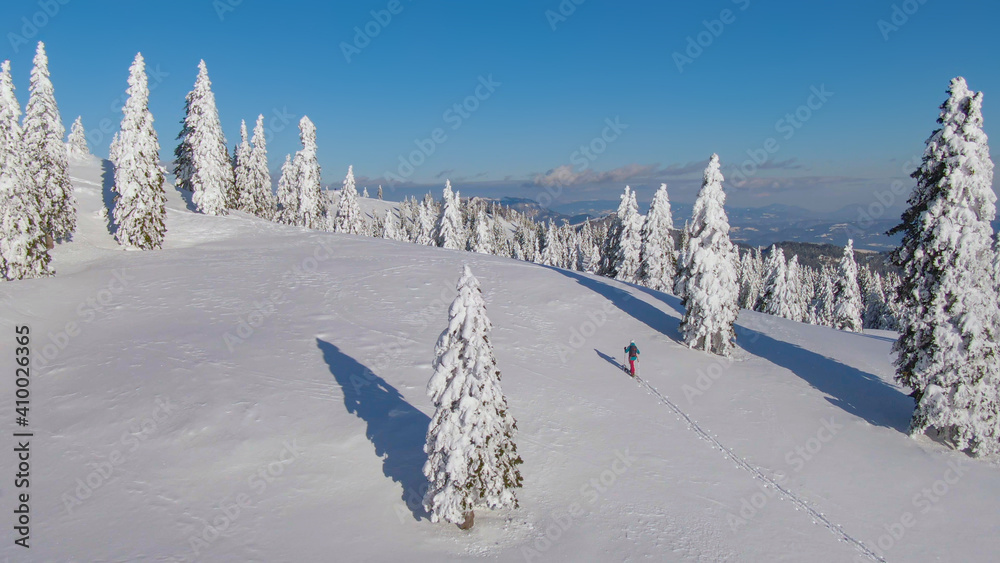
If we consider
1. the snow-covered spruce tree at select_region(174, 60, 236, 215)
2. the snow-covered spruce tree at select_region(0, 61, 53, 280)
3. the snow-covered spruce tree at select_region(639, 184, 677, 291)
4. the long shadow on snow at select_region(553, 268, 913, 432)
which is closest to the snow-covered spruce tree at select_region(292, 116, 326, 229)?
the snow-covered spruce tree at select_region(174, 60, 236, 215)

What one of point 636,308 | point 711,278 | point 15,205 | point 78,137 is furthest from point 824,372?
point 78,137

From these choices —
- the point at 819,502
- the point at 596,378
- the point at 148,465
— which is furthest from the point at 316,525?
the point at 819,502

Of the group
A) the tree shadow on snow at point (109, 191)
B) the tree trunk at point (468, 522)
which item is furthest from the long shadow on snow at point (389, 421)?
the tree shadow on snow at point (109, 191)

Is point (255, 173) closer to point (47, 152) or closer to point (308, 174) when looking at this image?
point (308, 174)

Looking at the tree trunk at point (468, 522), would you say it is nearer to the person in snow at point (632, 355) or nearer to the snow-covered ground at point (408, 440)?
the snow-covered ground at point (408, 440)

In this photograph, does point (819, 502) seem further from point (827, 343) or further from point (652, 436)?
point (827, 343)

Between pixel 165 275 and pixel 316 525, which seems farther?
pixel 165 275
